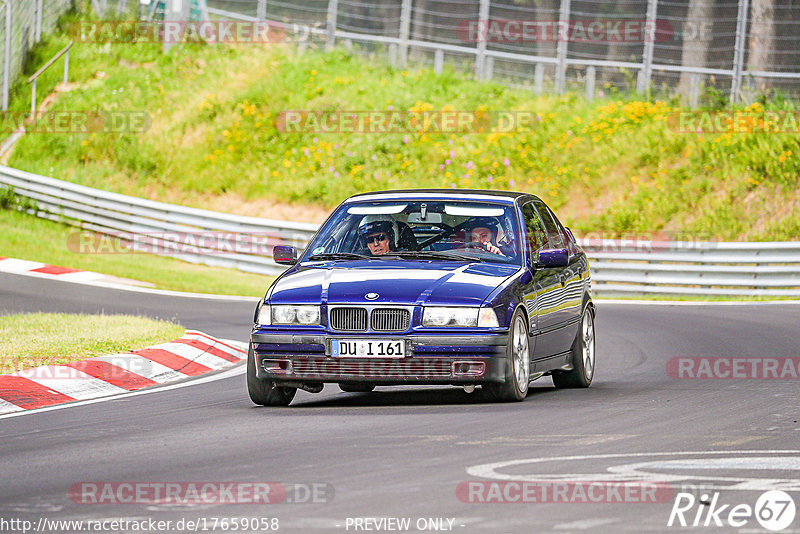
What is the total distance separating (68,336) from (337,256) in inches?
167

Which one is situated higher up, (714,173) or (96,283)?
(714,173)

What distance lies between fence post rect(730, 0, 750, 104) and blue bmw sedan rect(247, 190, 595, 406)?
65.8ft

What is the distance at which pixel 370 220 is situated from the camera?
1080 cm

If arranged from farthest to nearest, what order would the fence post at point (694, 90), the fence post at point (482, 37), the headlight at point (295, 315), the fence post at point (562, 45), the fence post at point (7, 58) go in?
the fence post at point (7, 58) < the fence post at point (482, 37) < the fence post at point (562, 45) < the fence post at point (694, 90) < the headlight at point (295, 315)

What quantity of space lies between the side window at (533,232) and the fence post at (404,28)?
22768mm

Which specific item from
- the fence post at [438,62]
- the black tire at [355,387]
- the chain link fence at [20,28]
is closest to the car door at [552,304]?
the black tire at [355,387]

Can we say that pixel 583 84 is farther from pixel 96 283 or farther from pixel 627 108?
pixel 96 283

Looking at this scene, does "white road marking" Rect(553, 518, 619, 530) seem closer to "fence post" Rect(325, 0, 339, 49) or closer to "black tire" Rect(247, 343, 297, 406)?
"black tire" Rect(247, 343, 297, 406)

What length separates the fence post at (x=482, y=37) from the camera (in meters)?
32.8

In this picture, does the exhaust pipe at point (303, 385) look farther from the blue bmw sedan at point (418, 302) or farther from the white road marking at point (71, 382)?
the white road marking at point (71, 382)

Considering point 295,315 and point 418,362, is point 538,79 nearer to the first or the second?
point 295,315

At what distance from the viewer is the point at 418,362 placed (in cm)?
936

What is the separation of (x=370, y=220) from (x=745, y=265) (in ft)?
48.8

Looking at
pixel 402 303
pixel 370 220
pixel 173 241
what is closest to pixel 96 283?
pixel 173 241
